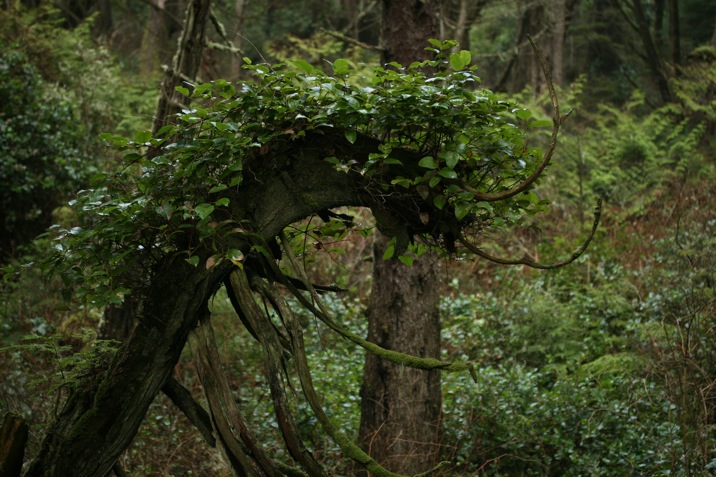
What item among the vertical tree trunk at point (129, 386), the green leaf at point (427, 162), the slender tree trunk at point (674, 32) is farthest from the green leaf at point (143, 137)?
the slender tree trunk at point (674, 32)

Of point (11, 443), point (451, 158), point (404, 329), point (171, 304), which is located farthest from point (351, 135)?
point (404, 329)

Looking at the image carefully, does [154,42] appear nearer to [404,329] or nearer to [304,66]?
[404,329]

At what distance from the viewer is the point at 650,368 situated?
664 centimetres

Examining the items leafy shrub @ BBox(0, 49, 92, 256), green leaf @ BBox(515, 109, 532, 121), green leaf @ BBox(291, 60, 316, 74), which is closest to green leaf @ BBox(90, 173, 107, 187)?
green leaf @ BBox(291, 60, 316, 74)

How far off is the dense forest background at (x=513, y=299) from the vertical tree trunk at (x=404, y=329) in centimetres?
37

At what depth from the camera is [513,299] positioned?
32.7 feet

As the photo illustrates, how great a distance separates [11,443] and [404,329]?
369 centimetres

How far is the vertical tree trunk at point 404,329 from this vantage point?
20.5 feet

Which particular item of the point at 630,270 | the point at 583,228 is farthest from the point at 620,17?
the point at 630,270

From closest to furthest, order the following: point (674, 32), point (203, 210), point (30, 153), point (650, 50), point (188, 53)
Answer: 1. point (203, 210)
2. point (188, 53)
3. point (30, 153)
4. point (674, 32)
5. point (650, 50)

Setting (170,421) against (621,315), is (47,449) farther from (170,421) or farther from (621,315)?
(621,315)

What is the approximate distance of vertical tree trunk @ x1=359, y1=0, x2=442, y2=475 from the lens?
624 cm

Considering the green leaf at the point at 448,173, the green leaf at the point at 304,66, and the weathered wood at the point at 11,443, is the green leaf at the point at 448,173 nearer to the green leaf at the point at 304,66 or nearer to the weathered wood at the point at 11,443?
the green leaf at the point at 304,66

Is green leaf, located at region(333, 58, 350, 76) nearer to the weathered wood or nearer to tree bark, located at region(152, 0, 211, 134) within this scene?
the weathered wood
